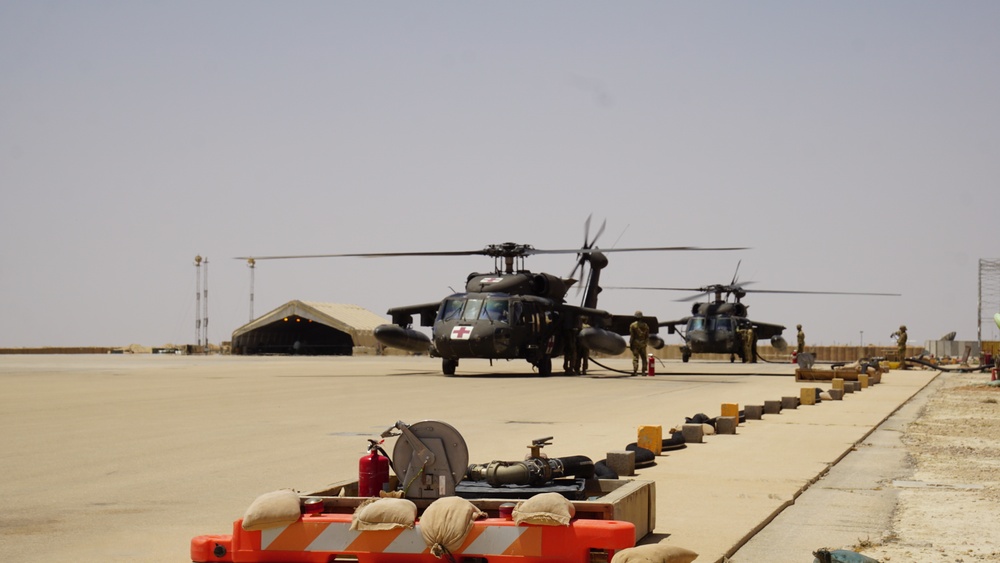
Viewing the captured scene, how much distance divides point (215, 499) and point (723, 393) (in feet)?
56.0

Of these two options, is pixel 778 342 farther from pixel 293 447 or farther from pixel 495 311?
pixel 293 447

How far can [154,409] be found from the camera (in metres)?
17.2

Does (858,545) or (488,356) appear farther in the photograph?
(488,356)

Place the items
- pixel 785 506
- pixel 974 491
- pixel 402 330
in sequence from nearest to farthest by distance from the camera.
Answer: pixel 785 506, pixel 974 491, pixel 402 330

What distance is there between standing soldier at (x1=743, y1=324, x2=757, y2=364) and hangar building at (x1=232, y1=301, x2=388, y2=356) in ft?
78.7

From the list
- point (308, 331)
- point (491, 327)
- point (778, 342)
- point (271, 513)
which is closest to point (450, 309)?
point (491, 327)

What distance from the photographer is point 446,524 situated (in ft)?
18.6

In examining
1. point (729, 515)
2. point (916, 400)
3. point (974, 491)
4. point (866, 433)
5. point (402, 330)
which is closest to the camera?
point (729, 515)

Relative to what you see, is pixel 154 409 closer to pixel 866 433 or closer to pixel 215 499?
pixel 215 499

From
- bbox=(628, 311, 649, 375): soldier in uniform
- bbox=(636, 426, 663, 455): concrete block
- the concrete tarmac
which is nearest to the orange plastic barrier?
the concrete tarmac

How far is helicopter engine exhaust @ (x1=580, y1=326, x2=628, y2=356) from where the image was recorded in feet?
104

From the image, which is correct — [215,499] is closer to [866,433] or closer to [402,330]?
[866,433]

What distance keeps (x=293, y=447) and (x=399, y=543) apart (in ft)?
20.7

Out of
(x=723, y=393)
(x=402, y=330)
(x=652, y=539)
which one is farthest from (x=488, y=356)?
(x=652, y=539)
